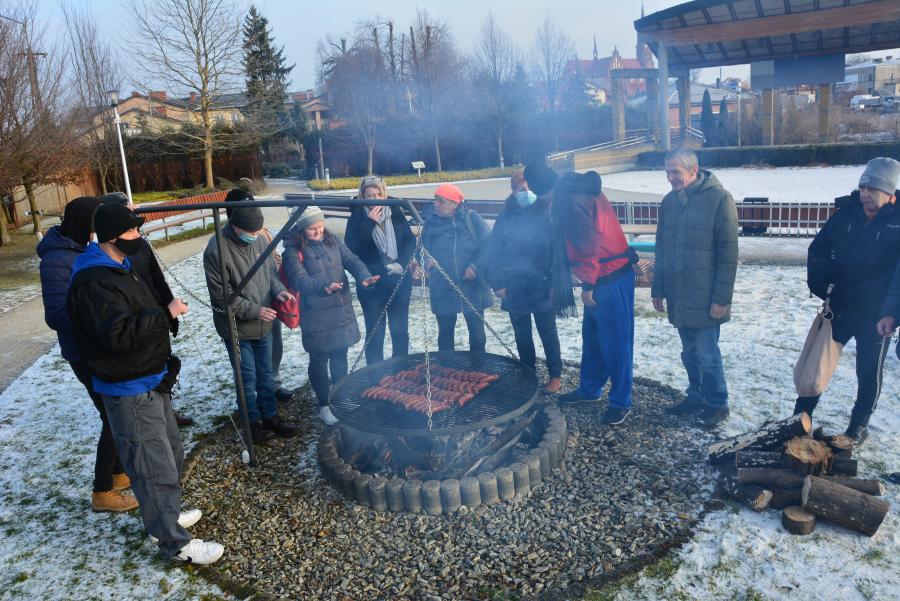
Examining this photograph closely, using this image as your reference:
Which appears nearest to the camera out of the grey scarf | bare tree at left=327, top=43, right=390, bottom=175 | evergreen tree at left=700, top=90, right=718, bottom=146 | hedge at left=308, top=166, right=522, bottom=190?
the grey scarf

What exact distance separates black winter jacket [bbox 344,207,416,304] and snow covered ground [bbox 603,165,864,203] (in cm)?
1380

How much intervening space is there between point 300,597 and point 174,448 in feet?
3.85

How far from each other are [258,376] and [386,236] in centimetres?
166

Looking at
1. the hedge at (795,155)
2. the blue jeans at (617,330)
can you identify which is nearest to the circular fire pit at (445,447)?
the blue jeans at (617,330)

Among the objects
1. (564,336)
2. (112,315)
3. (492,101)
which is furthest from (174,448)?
(492,101)

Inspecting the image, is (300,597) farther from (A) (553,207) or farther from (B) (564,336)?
(B) (564,336)

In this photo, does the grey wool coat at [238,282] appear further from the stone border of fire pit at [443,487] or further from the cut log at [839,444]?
the cut log at [839,444]

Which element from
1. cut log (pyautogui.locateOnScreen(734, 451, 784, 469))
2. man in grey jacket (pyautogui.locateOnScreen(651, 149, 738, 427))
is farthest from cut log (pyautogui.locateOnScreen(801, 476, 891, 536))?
man in grey jacket (pyautogui.locateOnScreen(651, 149, 738, 427))

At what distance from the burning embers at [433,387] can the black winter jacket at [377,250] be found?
3.20 ft

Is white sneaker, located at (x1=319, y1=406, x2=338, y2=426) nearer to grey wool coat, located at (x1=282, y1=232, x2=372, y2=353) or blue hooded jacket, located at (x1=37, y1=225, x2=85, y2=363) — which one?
grey wool coat, located at (x1=282, y1=232, x2=372, y2=353)

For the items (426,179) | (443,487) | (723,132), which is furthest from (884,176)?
(723,132)

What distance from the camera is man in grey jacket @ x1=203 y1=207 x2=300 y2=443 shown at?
453cm

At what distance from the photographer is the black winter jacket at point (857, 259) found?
3.88 metres

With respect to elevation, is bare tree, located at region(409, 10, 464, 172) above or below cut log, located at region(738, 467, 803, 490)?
above
